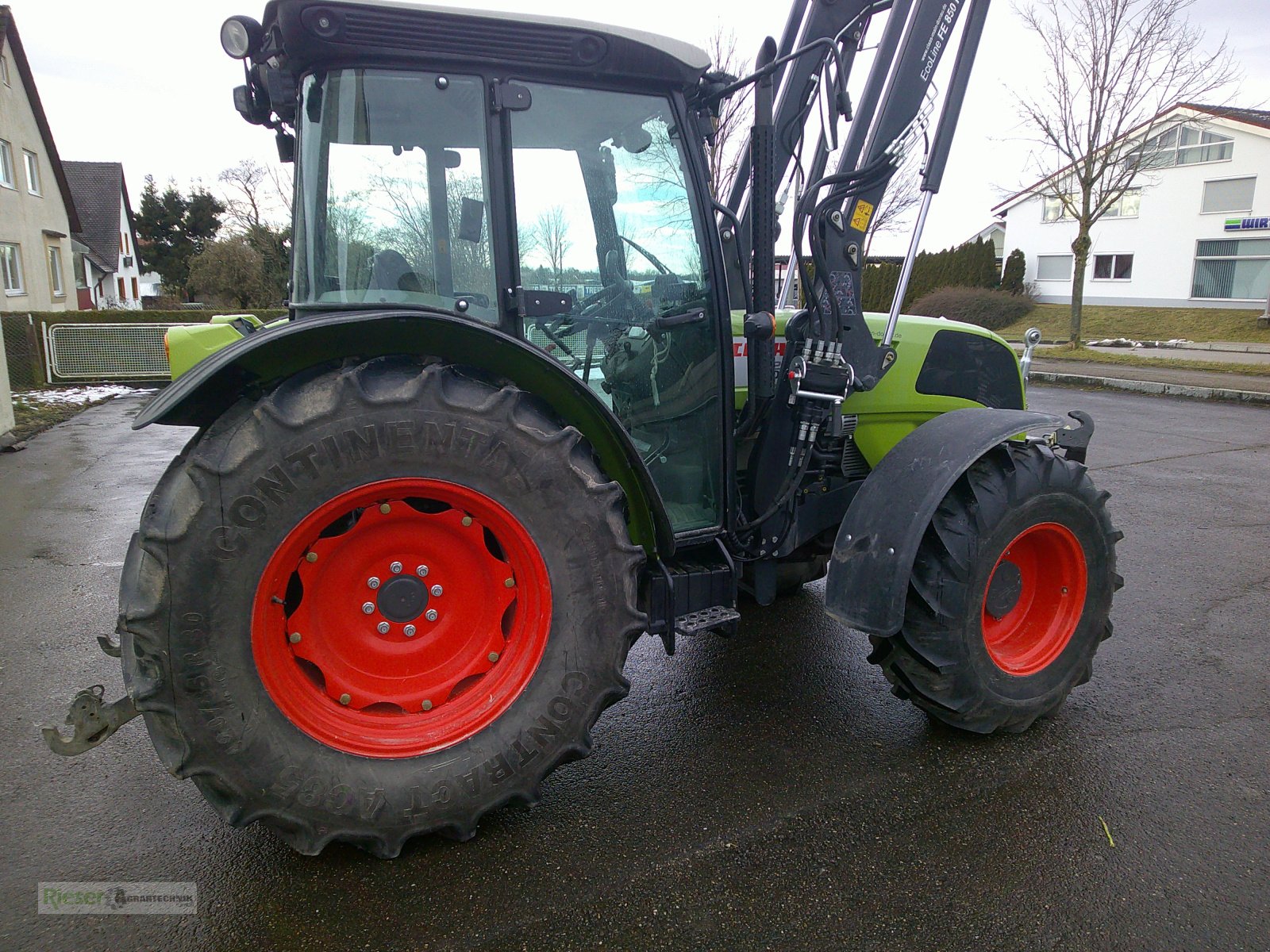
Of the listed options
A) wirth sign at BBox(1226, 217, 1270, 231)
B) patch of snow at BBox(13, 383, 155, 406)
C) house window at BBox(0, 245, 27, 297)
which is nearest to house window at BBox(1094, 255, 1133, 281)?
wirth sign at BBox(1226, 217, 1270, 231)

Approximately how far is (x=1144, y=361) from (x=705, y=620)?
18.6 meters

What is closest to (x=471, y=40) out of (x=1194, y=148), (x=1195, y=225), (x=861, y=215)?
(x=861, y=215)

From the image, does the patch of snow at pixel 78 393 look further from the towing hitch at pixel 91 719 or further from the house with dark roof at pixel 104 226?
the house with dark roof at pixel 104 226

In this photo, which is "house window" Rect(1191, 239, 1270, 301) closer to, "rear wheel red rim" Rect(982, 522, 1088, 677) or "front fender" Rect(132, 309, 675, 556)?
"rear wheel red rim" Rect(982, 522, 1088, 677)

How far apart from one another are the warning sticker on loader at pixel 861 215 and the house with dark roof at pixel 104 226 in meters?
42.9

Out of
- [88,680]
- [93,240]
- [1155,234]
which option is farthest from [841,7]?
[93,240]

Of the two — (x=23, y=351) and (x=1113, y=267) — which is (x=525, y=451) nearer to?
(x=23, y=351)

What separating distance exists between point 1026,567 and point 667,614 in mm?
1613

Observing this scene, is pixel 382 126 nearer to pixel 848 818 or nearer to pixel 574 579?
pixel 574 579

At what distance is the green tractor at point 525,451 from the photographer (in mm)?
2311

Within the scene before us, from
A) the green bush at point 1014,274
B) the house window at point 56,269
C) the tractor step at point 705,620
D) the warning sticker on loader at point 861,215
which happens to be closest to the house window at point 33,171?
the house window at point 56,269

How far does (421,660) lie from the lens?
2619 millimetres

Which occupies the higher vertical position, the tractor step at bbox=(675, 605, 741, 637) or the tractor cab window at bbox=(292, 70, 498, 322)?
the tractor cab window at bbox=(292, 70, 498, 322)
